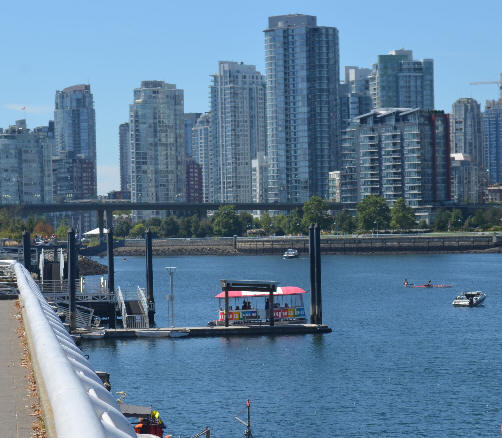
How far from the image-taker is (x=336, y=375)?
176 ft

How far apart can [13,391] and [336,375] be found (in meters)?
37.7

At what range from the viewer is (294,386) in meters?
50.2

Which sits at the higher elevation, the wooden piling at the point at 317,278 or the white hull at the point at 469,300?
the wooden piling at the point at 317,278

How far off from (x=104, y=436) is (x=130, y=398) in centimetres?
3757

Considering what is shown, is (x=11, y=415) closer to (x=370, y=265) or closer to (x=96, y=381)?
(x=96, y=381)

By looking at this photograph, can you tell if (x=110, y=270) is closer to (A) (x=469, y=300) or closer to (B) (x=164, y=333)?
(B) (x=164, y=333)

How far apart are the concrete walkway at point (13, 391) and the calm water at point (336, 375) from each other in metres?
16.2

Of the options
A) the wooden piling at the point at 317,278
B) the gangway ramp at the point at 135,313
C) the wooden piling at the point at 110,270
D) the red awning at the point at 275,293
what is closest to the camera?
the wooden piling at the point at 317,278

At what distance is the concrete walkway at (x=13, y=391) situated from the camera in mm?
13961

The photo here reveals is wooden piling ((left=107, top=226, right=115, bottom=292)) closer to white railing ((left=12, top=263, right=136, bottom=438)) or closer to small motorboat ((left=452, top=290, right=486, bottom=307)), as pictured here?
small motorboat ((left=452, top=290, right=486, bottom=307))

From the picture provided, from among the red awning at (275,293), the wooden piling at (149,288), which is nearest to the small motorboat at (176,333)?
the red awning at (275,293)

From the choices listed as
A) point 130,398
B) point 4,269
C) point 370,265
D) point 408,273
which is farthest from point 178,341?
point 370,265

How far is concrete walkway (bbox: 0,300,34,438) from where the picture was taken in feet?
45.8

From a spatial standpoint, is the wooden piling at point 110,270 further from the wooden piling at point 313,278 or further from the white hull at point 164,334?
the wooden piling at point 313,278
